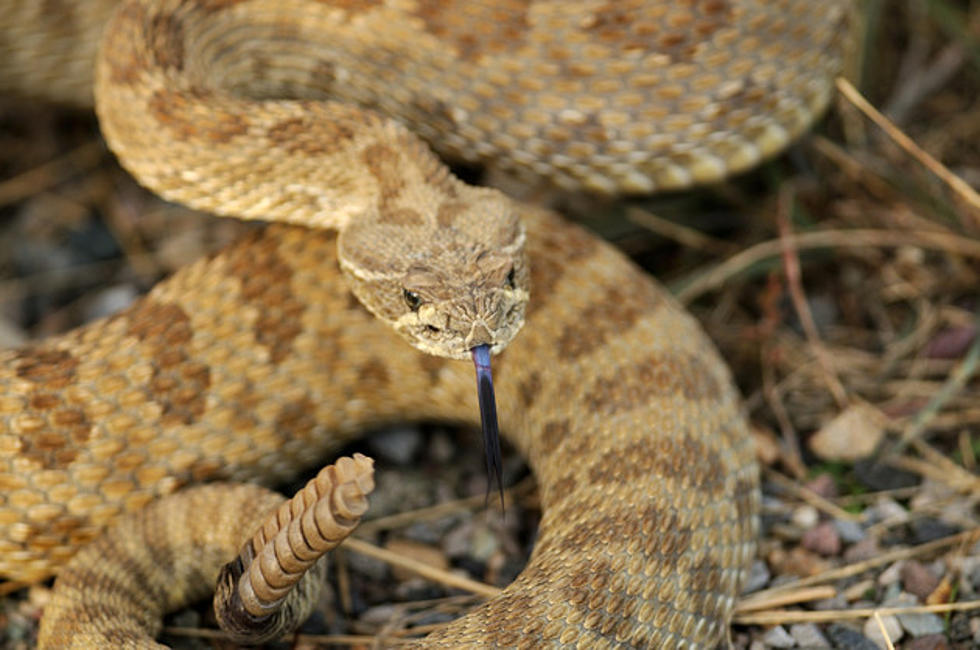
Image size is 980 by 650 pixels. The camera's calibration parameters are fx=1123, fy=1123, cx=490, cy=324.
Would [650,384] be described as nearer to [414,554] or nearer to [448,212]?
[448,212]

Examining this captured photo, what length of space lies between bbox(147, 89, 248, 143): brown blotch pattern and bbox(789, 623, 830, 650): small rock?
2874 mm

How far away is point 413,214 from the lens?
430cm

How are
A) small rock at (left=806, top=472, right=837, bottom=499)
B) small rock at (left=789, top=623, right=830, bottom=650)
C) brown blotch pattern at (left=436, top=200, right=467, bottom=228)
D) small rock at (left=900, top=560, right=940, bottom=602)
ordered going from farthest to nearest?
small rock at (left=806, top=472, right=837, bottom=499) → brown blotch pattern at (left=436, top=200, right=467, bottom=228) → small rock at (left=900, top=560, right=940, bottom=602) → small rock at (left=789, top=623, right=830, bottom=650)

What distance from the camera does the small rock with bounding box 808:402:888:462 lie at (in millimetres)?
4766

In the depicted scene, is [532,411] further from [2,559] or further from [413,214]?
[2,559]

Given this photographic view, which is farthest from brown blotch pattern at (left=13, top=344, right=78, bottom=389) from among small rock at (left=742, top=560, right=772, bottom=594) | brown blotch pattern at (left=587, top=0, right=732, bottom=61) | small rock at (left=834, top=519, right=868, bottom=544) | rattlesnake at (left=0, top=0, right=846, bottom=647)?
small rock at (left=834, top=519, right=868, bottom=544)

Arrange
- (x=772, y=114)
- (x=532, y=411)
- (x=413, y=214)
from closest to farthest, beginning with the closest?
(x=413, y=214), (x=532, y=411), (x=772, y=114)

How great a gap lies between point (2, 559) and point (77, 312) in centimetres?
169

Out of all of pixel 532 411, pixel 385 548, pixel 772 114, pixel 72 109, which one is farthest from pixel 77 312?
pixel 772 114

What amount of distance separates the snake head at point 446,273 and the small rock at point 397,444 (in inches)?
41.3

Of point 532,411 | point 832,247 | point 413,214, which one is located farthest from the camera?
point 832,247

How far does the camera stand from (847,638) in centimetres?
400

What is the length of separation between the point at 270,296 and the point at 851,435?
253 cm

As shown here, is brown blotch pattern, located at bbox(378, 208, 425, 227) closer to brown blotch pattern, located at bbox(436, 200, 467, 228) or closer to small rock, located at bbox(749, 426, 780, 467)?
brown blotch pattern, located at bbox(436, 200, 467, 228)
